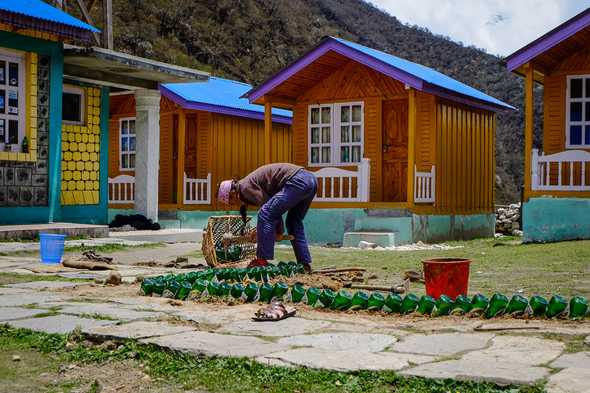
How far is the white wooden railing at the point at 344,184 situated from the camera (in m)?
17.2

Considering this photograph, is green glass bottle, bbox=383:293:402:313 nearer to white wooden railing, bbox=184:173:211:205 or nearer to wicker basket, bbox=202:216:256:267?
wicker basket, bbox=202:216:256:267

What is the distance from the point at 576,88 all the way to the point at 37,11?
1062 centimetres

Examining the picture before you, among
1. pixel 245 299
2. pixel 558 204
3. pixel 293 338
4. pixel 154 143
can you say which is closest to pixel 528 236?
pixel 558 204

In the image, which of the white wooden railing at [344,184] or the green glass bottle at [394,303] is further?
the white wooden railing at [344,184]

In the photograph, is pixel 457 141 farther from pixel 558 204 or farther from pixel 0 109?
pixel 0 109

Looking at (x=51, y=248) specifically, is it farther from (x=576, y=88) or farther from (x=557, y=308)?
(x=576, y=88)

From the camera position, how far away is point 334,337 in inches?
Answer: 197

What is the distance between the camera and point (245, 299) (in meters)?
6.68

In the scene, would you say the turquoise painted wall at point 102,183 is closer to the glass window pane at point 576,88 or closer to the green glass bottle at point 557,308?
the glass window pane at point 576,88

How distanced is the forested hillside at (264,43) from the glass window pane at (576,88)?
67.5ft

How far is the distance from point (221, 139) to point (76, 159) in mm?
5902

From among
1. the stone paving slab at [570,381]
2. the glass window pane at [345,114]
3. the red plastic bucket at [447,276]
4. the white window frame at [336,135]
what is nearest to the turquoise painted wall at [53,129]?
the white window frame at [336,135]

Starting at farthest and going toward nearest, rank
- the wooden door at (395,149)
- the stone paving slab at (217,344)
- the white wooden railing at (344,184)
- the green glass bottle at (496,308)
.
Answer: the wooden door at (395,149) < the white wooden railing at (344,184) < the green glass bottle at (496,308) < the stone paving slab at (217,344)

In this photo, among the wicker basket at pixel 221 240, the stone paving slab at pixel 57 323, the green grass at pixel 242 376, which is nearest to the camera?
the green grass at pixel 242 376
